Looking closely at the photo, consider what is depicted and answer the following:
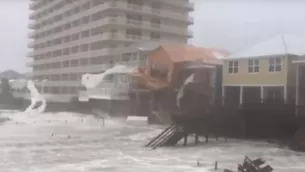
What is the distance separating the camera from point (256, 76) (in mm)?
35500

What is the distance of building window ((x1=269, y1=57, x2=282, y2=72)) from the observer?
33.5 m

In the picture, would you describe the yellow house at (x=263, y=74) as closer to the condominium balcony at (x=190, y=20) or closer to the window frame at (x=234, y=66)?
the window frame at (x=234, y=66)

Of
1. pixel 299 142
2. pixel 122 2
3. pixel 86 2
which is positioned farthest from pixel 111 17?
pixel 299 142

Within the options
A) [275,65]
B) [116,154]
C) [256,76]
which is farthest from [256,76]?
[116,154]

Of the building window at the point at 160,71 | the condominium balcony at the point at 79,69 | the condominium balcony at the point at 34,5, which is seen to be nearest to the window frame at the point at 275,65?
the building window at the point at 160,71

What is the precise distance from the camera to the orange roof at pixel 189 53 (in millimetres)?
45656

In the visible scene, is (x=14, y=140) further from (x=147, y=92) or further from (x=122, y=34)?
(x=122, y=34)

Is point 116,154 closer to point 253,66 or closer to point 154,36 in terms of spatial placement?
point 253,66

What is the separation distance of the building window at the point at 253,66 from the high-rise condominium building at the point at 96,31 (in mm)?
30193

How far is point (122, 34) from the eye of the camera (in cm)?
6744

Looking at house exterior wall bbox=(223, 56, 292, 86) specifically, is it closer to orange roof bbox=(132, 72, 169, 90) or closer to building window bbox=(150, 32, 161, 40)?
orange roof bbox=(132, 72, 169, 90)

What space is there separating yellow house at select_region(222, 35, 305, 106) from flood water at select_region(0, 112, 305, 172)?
23.2ft

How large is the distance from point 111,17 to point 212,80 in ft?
99.6

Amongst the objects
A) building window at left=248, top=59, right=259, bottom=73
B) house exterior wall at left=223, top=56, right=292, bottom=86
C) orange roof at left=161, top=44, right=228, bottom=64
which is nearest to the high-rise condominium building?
orange roof at left=161, top=44, right=228, bottom=64
